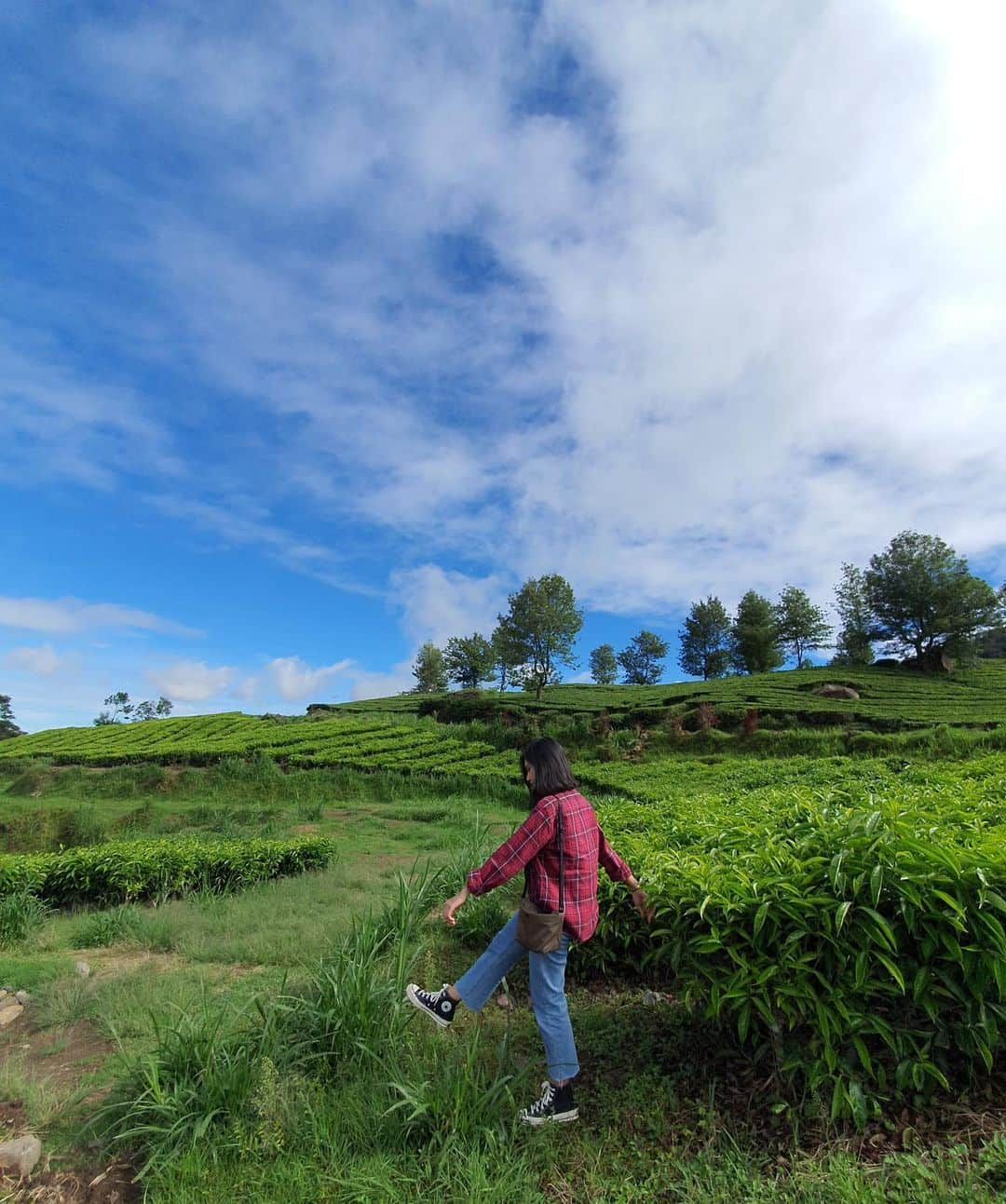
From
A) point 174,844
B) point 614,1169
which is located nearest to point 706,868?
point 614,1169

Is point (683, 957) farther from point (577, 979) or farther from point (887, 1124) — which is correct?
point (577, 979)

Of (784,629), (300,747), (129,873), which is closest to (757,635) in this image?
(784,629)

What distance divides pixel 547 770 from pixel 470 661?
42.7 metres

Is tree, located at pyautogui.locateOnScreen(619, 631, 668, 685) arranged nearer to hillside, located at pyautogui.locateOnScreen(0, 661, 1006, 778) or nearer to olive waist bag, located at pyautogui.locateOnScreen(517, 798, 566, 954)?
hillside, located at pyautogui.locateOnScreen(0, 661, 1006, 778)

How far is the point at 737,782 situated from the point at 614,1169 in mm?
9772

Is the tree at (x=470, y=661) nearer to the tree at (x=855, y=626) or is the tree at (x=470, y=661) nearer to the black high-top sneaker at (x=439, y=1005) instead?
the tree at (x=855, y=626)

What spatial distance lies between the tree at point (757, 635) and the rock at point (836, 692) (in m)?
17.1

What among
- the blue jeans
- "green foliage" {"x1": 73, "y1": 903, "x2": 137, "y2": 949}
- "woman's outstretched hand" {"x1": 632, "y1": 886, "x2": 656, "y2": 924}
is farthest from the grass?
"green foliage" {"x1": 73, "y1": 903, "x2": 137, "y2": 949}

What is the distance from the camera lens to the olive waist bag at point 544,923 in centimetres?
281

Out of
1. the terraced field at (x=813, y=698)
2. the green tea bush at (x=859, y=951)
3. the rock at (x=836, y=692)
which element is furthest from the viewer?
the rock at (x=836, y=692)

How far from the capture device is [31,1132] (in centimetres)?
297

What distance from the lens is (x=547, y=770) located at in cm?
302

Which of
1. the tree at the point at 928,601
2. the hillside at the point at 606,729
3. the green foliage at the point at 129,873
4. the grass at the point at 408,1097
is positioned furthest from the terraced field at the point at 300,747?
the tree at the point at 928,601

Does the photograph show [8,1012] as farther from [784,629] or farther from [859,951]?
[784,629]
